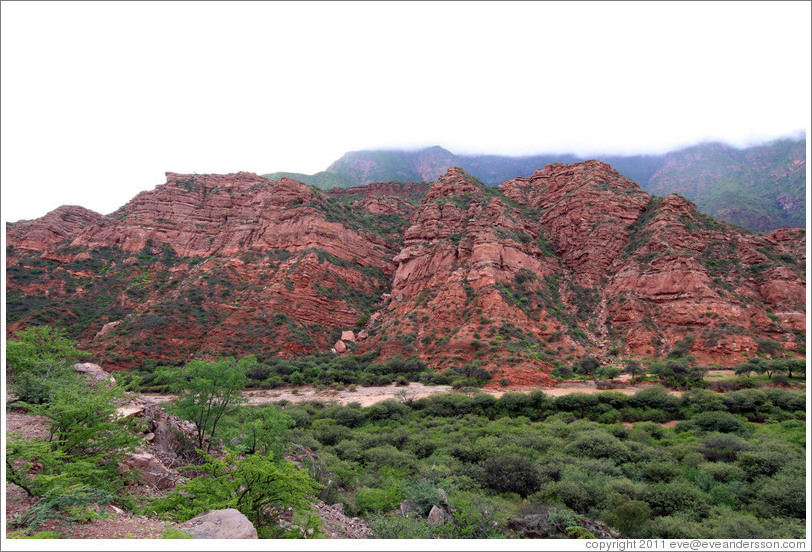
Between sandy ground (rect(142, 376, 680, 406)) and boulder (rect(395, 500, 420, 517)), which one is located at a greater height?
boulder (rect(395, 500, 420, 517))

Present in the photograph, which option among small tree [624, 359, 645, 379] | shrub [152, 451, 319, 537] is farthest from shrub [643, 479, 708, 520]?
small tree [624, 359, 645, 379]

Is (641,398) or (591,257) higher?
(591,257)

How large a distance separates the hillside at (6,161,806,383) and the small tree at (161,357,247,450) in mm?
27114

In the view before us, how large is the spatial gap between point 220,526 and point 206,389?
293 inches

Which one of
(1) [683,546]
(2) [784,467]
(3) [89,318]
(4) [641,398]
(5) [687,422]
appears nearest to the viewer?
(1) [683,546]

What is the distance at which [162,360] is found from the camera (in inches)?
1544

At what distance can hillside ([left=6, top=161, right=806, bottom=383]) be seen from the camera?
40.4 m

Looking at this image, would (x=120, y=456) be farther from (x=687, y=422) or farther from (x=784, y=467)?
(x=687, y=422)

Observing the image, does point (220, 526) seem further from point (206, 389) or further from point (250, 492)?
point (206, 389)

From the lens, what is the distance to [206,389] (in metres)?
11.7

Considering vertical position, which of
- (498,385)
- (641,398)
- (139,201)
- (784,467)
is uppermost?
(139,201)

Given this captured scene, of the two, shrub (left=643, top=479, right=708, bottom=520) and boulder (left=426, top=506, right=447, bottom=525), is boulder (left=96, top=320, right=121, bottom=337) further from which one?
shrub (left=643, top=479, right=708, bottom=520)

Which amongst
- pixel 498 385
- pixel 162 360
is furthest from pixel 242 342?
pixel 498 385

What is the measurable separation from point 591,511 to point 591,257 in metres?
50.1
